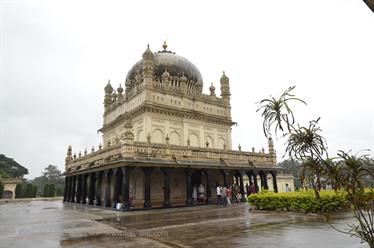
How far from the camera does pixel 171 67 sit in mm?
29062

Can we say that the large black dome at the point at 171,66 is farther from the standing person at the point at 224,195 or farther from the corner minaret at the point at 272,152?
the standing person at the point at 224,195

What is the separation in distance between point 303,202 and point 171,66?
62.3 feet

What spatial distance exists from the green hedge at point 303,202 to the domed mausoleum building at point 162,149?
543 centimetres

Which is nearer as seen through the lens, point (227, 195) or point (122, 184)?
point (122, 184)

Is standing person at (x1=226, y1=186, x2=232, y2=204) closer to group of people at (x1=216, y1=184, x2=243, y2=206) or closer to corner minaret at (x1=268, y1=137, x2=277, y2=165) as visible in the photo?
group of people at (x1=216, y1=184, x2=243, y2=206)

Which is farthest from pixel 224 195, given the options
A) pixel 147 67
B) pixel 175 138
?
pixel 147 67

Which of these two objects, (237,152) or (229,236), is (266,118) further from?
(237,152)

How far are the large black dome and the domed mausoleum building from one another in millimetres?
99

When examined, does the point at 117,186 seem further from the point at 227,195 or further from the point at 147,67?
the point at 147,67

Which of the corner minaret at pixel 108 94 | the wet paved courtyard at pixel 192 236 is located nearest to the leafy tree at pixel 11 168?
the corner minaret at pixel 108 94

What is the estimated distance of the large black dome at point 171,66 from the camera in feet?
94.9

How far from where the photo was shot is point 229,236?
338 inches

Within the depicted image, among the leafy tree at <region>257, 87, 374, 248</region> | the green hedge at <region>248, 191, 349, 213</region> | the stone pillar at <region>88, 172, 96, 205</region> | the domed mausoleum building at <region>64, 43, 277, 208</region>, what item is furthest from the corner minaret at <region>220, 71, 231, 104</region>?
the leafy tree at <region>257, 87, 374, 248</region>

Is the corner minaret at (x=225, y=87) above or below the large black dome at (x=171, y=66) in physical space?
below
